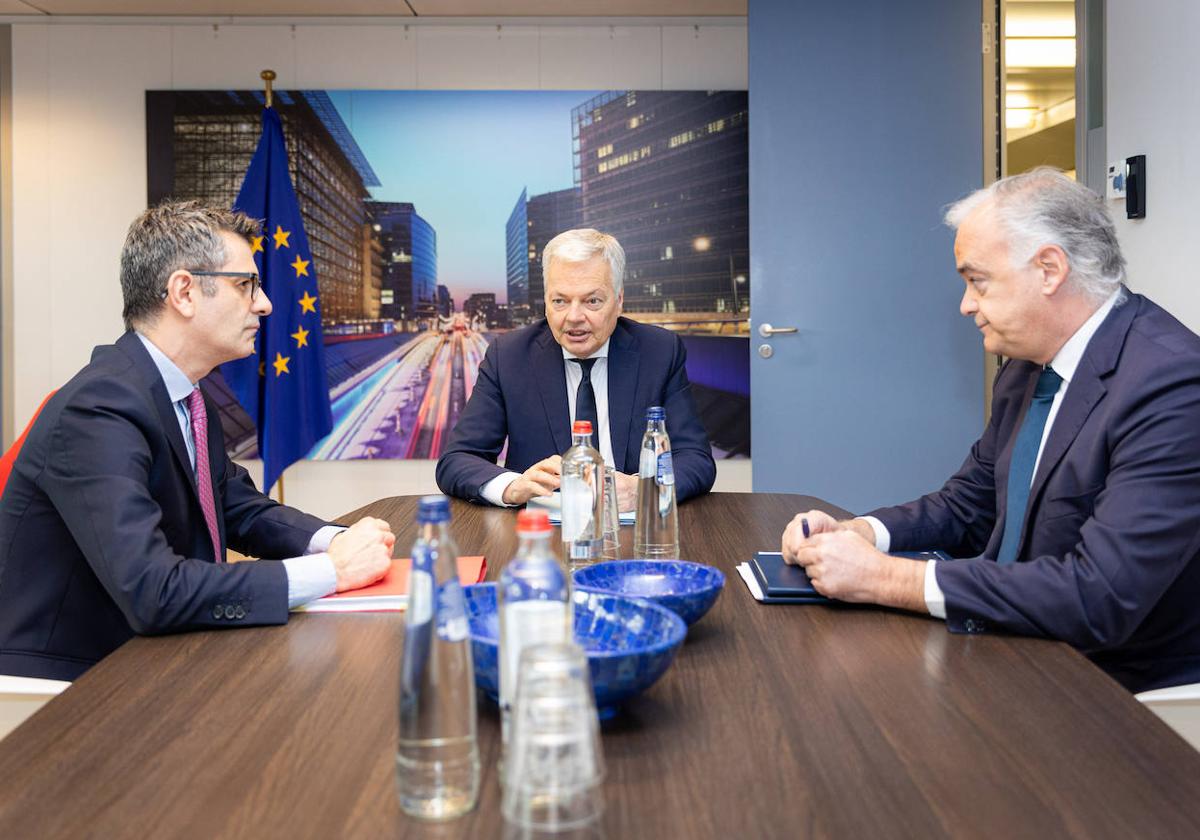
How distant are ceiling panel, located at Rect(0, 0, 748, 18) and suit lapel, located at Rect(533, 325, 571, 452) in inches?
92.2

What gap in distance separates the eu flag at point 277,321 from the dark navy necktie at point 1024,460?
128 inches

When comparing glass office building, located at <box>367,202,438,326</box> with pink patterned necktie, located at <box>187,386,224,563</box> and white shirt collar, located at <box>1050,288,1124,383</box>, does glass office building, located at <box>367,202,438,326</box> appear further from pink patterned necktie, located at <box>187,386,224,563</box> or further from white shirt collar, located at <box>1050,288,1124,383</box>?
white shirt collar, located at <box>1050,288,1124,383</box>

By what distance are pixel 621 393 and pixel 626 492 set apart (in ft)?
1.81

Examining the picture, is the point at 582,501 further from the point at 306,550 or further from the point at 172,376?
the point at 172,376

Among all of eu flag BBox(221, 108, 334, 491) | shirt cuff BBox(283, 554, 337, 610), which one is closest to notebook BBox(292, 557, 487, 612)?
shirt cuff BBox(283, 554, 337, 610)

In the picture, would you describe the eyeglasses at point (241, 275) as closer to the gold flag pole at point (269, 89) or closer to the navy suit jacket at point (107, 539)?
the navy suit jacket at point (107, 539)

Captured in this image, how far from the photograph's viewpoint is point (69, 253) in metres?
4.63

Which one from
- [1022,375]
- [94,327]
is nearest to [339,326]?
[94,327]

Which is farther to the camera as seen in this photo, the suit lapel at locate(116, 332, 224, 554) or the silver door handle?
the silver door handle

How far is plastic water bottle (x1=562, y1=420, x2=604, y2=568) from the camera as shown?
67.7 inches

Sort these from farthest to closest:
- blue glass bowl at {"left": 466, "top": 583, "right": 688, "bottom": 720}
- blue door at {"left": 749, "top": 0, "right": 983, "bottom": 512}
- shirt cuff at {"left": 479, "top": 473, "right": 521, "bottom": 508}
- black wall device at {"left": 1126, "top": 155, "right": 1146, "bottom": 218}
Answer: blue door at {"left": 749, "top": 0, "right": 983, "bottom": 512}
black wall device at {"left": 1126, "top": 155, "right": 1146, "bottom": 218}
shirt cuff at {"left": 479, "top": 473, "right": 521, "bottom": 508}
blue glass bowl at {"left": 466, "top": 583, "right": 688, "bottom": 720}

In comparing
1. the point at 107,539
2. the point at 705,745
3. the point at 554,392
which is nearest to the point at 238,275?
the point at 107,539

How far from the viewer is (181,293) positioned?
5.99 ft

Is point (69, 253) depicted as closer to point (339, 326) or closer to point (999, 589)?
point (339, 326)
